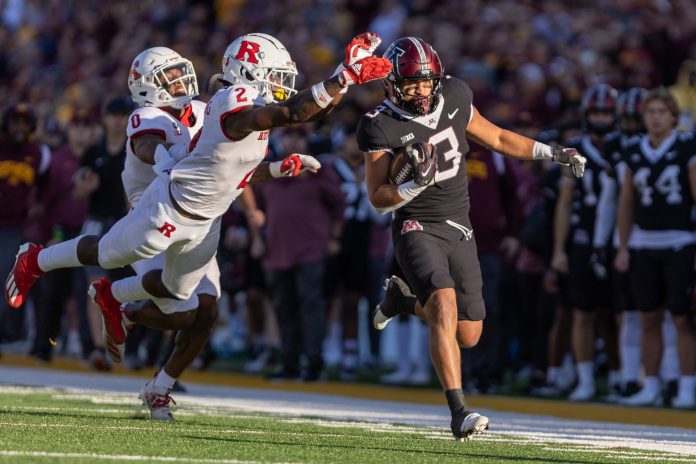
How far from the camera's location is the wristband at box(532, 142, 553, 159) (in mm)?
7770

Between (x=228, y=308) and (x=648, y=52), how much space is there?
5.28m

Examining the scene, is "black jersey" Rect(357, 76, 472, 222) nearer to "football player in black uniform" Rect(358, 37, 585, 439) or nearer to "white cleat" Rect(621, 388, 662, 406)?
"football player in black uniform" Rect(358, 37, 585, 439)

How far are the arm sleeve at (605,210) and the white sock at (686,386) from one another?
1274 mm

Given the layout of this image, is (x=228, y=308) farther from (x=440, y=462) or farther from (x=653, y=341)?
(x=440, y=462)

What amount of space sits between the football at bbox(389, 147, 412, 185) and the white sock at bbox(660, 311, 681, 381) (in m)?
4.17

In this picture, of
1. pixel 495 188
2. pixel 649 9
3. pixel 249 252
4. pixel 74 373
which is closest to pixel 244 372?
pixel 249 252

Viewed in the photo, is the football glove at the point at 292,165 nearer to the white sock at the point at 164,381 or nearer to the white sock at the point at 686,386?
the white sock at the point at 164,381

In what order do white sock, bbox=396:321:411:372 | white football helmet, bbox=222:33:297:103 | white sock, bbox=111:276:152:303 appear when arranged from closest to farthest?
white football helmet, bbox=222:33:297:103 → white sock, bbox=111:276:152:303 → white sock, bbox=396:321:411:372

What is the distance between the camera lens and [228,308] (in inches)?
658

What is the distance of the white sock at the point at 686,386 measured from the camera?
34.9 feet

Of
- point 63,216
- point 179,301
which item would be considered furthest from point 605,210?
point 63,216

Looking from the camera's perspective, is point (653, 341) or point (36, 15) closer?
point (653, 341)

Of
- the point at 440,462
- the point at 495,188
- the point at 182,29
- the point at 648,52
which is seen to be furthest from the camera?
the point at 182,29

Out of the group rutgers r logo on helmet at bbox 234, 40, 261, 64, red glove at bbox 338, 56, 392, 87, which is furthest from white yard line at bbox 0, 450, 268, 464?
rutgers r logo on helmet at bbox 234, 40, 261, 64
